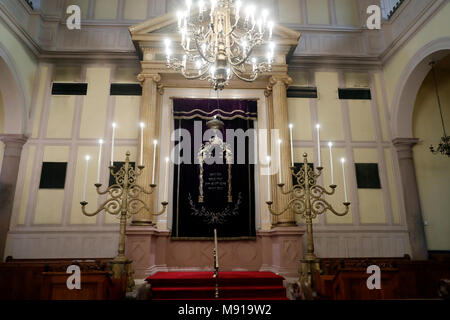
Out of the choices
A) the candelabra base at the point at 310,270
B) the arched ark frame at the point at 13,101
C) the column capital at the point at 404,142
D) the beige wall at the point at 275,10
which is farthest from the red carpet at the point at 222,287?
the beige wall at the point at 275,10

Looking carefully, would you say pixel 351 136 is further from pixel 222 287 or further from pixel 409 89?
pixel 222 287

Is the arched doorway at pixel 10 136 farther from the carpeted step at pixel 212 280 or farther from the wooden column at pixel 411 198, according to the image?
the wooden column at pixel 411 198

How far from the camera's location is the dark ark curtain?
19.2 feet

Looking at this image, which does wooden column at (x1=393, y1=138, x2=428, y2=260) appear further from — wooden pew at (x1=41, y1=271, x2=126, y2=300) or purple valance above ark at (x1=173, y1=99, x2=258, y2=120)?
wooden pew at (x1=41, y1=271, x2=126, y2=300)

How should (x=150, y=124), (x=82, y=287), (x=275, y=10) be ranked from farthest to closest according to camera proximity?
(x=275, y=10) < (x=150, y=124) < (x=82, y=287)

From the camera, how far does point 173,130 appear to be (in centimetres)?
628

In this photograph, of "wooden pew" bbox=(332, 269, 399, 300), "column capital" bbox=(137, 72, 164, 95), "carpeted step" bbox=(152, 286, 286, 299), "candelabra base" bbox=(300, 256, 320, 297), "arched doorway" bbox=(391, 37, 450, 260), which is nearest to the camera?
"wooden pew" bbox=(332, 269, 399, 300)

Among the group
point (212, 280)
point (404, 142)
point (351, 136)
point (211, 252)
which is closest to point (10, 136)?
point (211, 252)

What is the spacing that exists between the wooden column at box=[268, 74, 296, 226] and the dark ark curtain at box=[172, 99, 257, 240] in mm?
504

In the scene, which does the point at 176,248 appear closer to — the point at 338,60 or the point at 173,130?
the point at 173,130

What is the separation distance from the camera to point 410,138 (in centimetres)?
642

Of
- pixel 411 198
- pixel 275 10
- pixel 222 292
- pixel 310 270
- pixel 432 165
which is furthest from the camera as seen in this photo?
pixel 275 10

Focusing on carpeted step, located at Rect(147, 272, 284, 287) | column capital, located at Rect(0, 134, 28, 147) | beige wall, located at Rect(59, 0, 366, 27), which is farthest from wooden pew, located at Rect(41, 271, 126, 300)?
beige wall, located at Rect(59, 0, 366, 27)

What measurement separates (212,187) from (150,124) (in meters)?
1.65
